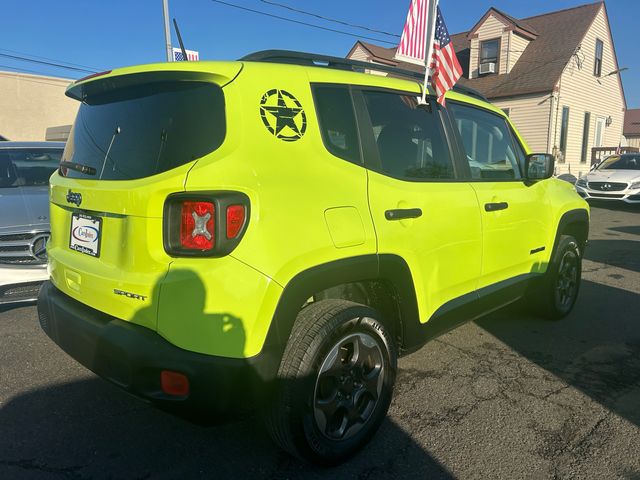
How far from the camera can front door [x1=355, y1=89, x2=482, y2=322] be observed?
2.50m

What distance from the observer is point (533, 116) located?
19.8 metres

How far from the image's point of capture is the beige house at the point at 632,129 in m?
40.2

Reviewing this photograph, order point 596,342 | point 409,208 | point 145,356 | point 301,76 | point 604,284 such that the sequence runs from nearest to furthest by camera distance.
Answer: point 145,356 < point 301,76 < point 409,208 < point 596,342 < point 604,284

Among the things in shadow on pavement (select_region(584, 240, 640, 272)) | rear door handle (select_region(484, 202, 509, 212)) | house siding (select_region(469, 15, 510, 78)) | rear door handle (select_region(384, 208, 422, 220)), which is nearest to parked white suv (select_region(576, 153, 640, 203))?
shadow on pavement (select_region(584, 240, 640, 272))

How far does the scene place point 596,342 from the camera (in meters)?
3.97

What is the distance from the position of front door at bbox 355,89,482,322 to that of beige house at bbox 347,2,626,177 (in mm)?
18706

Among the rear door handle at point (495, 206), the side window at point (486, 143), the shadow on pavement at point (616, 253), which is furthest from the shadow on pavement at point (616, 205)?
the rear door handle at point (495, 206)

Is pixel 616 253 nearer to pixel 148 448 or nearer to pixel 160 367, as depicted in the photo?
pixel 148 448

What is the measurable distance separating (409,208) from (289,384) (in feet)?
3.63

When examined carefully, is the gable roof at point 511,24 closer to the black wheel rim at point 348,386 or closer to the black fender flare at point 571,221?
the black fender flare at point 571,221

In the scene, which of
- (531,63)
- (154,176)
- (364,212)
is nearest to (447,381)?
(364,212)

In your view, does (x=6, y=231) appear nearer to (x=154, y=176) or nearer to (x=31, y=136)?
(x=154, y=176)

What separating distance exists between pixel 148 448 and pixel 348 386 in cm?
109

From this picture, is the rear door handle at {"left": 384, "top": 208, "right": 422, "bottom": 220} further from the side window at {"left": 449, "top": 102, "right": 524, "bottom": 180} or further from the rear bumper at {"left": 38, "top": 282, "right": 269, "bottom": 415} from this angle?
the rear bumper at {"left": 38, "top": 282, "right": 269, "bottom": 415}
